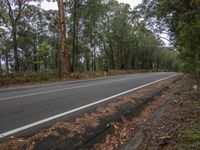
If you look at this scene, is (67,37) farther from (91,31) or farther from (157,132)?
(157,132)

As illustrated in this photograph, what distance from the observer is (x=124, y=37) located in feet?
192

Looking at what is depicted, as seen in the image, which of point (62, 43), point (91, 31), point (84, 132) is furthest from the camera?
point (91, 31)

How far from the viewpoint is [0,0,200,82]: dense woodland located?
1948 centimetres

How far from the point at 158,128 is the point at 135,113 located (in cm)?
209

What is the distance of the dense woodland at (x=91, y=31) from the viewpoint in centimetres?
1948

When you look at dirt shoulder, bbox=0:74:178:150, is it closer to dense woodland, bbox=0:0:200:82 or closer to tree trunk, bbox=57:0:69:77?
dense woodland, bbox=0:0:200:82

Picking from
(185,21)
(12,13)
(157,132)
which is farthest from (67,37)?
(157,132)

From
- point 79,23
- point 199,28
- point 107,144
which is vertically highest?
point 79,23

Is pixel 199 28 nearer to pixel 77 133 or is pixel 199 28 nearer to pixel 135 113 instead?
pixel 135 113

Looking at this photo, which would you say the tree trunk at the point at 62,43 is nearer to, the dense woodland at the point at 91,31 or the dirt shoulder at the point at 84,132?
the dense woodland at the point at 91,31

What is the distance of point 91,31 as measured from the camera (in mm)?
46000

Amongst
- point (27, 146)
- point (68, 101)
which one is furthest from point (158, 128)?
point (68, 101)

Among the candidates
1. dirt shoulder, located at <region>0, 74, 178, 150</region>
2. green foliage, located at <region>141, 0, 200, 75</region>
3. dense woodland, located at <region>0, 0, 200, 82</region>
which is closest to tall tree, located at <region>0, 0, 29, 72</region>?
dense woodland, located at <region>0, 0, 200, 82</region>

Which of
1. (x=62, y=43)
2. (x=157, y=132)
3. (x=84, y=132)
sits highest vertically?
(x=62, y=43)
